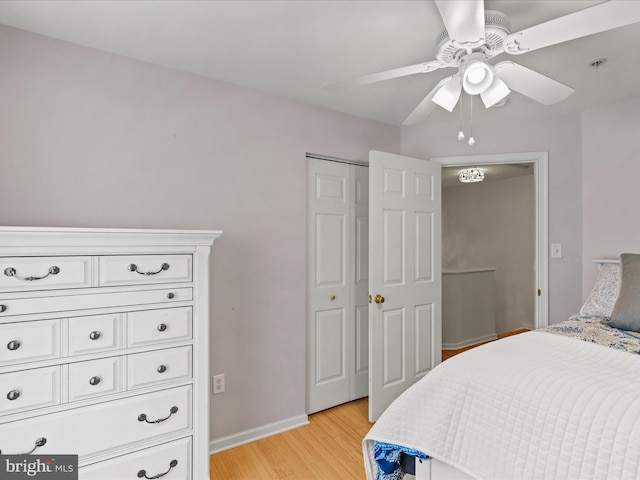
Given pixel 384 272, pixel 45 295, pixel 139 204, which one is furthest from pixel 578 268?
pixel 45 295

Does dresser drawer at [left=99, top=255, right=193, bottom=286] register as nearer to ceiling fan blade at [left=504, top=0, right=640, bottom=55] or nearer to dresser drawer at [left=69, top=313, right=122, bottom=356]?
dresser drawer at [left=69, top=313, right=122, bottom=356]

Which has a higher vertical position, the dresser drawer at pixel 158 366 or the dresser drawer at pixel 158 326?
the dresser drawer at pixel 158 326

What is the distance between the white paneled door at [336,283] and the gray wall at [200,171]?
0.47 ft

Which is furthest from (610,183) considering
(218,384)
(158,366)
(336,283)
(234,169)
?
(158,366)

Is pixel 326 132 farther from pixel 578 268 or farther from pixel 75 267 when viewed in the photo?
pixel 578 268

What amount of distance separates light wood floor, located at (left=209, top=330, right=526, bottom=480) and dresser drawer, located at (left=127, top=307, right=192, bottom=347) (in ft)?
3.03

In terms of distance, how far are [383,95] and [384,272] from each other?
125 centimetres

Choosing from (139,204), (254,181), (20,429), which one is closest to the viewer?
(20,429)

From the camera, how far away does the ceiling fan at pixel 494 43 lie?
1107 millimetres

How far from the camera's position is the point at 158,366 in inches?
65.6

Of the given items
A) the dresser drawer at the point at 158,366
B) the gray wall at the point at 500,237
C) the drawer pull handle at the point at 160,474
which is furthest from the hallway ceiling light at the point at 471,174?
the drawer pull handle at the point at 160,474

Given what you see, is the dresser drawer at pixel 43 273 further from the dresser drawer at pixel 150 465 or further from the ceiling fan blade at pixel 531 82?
the ceiling fan blade at pixel 531 82

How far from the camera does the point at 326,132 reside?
273cm

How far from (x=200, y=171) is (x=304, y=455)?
73.4 inches
